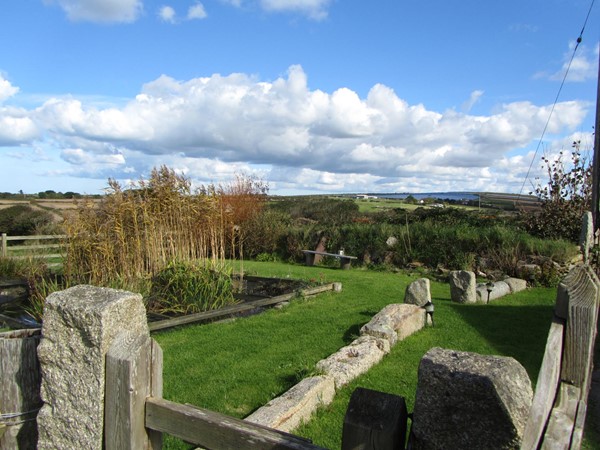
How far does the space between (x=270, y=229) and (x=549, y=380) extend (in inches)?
676

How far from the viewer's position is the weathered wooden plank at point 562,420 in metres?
1.40

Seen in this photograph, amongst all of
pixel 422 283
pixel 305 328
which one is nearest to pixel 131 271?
pixel 305 328

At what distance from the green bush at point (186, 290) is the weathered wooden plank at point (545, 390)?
7.27 metres

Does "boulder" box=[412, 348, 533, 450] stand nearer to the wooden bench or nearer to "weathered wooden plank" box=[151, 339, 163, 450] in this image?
"weathered wooden plank" box=[151, 339, 163, 450]

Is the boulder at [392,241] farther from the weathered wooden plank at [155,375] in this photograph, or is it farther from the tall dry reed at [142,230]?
the weathered wooden plank at [155,375]

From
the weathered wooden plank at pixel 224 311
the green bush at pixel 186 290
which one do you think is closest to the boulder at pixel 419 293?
the weathered wooden plank at pixel 224 311

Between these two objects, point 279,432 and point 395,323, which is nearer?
point 279,432

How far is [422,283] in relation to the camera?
7.99 m

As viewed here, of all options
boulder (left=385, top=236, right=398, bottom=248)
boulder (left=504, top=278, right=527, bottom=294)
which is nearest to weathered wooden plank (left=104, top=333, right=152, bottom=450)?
boulder (left=504, top=278, right=527, bottom=294)

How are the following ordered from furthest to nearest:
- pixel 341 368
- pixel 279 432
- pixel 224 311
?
pixel 224 311
pixel 341 368
pixel 279 432

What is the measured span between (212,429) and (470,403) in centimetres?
107

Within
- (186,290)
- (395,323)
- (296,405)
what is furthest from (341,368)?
(186,290)

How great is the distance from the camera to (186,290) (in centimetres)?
852

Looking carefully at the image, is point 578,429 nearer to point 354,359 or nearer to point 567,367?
point 567,367
